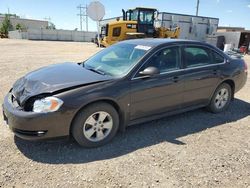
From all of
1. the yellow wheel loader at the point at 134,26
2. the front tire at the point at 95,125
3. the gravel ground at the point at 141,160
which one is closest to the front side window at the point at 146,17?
the yellow wheel loader at the point at 134,26

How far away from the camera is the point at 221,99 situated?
5055 millimetres

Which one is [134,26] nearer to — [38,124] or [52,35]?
[38,124]

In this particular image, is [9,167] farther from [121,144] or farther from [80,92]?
[121,144]

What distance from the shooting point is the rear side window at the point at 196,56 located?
14.3ft

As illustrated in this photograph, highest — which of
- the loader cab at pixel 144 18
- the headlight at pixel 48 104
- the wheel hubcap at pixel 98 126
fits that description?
the loader cab at pixel 144 18

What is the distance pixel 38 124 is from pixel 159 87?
1.97 metres

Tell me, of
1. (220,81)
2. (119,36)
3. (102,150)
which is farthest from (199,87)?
(119,36)

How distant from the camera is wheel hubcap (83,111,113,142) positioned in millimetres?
3385

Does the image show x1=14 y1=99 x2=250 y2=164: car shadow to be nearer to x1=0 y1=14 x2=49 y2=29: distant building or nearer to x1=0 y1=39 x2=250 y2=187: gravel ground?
x1=0 y1=39 x2=250 y2=187: gravel ground

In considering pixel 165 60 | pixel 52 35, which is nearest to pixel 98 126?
pixel 165 60

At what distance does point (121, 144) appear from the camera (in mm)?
3627

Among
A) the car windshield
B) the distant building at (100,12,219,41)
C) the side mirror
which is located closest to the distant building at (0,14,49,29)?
the distant building at (100,12,219,41)

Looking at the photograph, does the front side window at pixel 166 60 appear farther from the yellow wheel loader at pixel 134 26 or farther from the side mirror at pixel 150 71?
the yellow wheel loader at pixel 134 26

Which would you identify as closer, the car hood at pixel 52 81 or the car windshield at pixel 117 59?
the car hood at pixel 52 81
